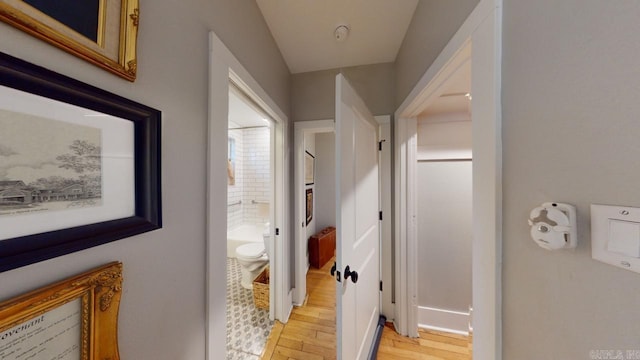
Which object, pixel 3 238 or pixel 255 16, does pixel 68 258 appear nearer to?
pixel 3 238

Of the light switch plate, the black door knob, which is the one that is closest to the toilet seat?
the black door knob

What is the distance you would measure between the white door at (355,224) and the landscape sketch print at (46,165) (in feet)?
2.76

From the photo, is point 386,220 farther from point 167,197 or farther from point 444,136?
point 167,197

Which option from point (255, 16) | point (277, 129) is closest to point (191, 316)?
point (277, 129)

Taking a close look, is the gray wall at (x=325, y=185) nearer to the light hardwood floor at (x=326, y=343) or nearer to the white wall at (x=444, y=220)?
the light hardwood floor at (x=326, y=343)

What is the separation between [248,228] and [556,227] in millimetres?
3802

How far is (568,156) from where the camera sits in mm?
468

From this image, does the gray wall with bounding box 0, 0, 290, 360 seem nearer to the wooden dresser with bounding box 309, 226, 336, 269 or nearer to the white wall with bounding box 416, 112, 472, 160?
the white wall with bounding box 416, 112, 472, 160

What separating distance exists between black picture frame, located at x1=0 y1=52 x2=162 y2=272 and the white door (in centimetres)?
73

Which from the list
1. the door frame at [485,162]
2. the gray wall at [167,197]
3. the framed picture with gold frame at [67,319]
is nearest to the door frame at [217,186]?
the gray wall at [167,197]

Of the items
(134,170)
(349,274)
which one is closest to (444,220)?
(349,274)

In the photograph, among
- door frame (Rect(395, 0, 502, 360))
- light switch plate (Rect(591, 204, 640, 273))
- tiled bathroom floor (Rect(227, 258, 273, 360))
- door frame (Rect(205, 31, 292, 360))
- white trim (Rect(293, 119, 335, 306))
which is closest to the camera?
light switch plate (Rect(591, 204, 640, 273))

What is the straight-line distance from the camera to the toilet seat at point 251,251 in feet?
7.81

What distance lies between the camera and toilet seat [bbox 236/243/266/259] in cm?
238
